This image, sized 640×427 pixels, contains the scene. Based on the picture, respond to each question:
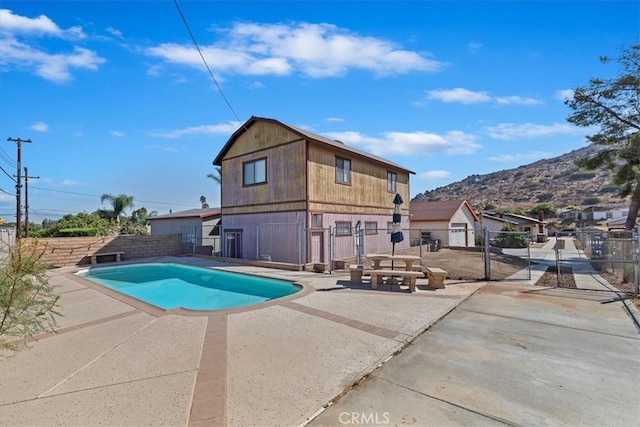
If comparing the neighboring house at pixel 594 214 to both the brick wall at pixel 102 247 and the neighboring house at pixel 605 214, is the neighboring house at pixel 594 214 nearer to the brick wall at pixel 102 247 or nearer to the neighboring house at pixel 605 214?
the neighboring house at pixel 605 214

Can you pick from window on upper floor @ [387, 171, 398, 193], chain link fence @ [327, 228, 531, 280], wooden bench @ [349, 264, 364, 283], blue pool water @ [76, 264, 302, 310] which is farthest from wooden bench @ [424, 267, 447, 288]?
window on upper floor @ [387, 171, 398, 193]

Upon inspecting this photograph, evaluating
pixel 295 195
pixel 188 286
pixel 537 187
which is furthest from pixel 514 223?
pixel 537 187

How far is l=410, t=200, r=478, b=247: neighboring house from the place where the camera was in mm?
25172

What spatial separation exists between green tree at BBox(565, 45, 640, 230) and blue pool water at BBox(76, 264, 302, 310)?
60.9ft

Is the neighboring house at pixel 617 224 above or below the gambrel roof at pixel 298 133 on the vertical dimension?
below

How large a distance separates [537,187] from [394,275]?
8498cm

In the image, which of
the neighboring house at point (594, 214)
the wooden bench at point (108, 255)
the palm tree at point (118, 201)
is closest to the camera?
the wooden bench at point (108, 255)

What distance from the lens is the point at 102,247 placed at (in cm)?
1752

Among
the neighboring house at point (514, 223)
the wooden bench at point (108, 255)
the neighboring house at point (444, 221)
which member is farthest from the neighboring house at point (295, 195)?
the neighboring house at point (514, 223)

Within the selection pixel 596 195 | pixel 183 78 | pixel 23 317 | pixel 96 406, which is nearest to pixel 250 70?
pixel 183 78

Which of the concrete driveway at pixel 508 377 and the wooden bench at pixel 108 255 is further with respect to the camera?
the wooden bench at pixel 108 255

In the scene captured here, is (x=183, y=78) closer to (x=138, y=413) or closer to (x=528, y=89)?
(x=138, y=413)

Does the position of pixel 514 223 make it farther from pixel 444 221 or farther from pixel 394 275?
pixel 394 275

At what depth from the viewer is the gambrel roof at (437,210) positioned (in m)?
25.5
